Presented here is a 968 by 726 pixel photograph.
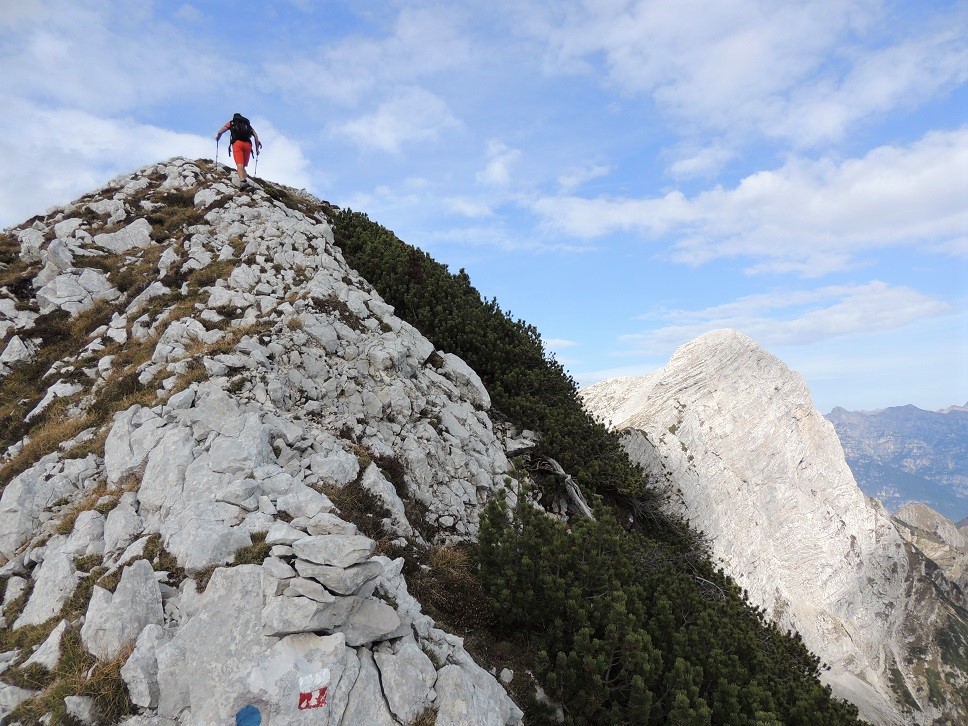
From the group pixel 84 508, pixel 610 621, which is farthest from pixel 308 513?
pixel 610 621

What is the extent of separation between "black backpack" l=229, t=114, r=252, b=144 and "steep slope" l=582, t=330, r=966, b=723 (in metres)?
22.3

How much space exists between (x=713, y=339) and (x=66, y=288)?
1335 inches

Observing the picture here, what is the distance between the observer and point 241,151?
2020 cm

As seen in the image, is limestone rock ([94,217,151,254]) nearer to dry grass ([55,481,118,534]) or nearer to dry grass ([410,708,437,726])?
dry grass ([55,481,118,534])

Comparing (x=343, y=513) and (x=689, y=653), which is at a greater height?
(x=343, y=513)

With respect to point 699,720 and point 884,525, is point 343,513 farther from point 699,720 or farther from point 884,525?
point 884,525

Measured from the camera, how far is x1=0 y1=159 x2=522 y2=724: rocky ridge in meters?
5.60

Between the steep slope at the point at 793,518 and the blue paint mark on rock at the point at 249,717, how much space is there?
2125 centimetres

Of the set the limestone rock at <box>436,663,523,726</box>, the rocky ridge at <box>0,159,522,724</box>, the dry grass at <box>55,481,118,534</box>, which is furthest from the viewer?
the dry grass at <box>55,481,118,534</box>

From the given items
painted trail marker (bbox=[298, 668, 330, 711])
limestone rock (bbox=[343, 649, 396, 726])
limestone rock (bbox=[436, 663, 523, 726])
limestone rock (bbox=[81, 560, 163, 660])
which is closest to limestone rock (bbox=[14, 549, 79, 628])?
limestone rock (bbox=[81, 560, 163, 660])

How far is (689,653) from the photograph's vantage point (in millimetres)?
8969

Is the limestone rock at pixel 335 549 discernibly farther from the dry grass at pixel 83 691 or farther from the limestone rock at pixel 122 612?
the dry grass at pixel 83 691

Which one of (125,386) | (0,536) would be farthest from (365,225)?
(0,536)

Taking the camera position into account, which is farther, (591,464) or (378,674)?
(591,464)
